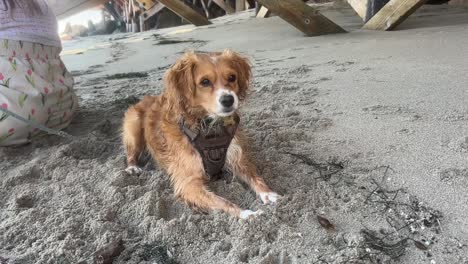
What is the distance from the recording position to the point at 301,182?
2.50 m

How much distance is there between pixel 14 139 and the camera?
3.22m

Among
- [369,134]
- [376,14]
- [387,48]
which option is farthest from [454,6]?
[369,134]

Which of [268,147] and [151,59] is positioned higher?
[151,59]

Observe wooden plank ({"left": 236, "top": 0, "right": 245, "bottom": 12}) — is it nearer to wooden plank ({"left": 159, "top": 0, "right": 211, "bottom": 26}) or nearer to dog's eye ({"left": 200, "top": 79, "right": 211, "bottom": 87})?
wooden plank ({"left": 159, "top": 0, "right": 211, "bottom": 26})

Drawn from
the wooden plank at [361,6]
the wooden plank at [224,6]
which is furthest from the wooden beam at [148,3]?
the wooden plank at [361,6]

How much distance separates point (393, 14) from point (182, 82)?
458 cm

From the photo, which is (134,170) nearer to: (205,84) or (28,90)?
(205,84)

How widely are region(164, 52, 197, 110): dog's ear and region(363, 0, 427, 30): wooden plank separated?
14.3 feet

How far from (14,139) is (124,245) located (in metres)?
1.73

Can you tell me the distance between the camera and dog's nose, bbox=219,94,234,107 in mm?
2498

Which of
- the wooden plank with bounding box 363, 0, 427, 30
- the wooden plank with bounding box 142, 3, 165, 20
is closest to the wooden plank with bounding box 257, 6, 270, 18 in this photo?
the wooden plank with bounding box 363, 0, 427, 30

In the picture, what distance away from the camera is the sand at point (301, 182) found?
192 centimetres

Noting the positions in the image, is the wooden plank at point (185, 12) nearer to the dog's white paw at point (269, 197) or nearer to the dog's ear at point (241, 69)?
the dog's ear at point (241, 69)

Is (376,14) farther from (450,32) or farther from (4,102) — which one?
(4,102)
